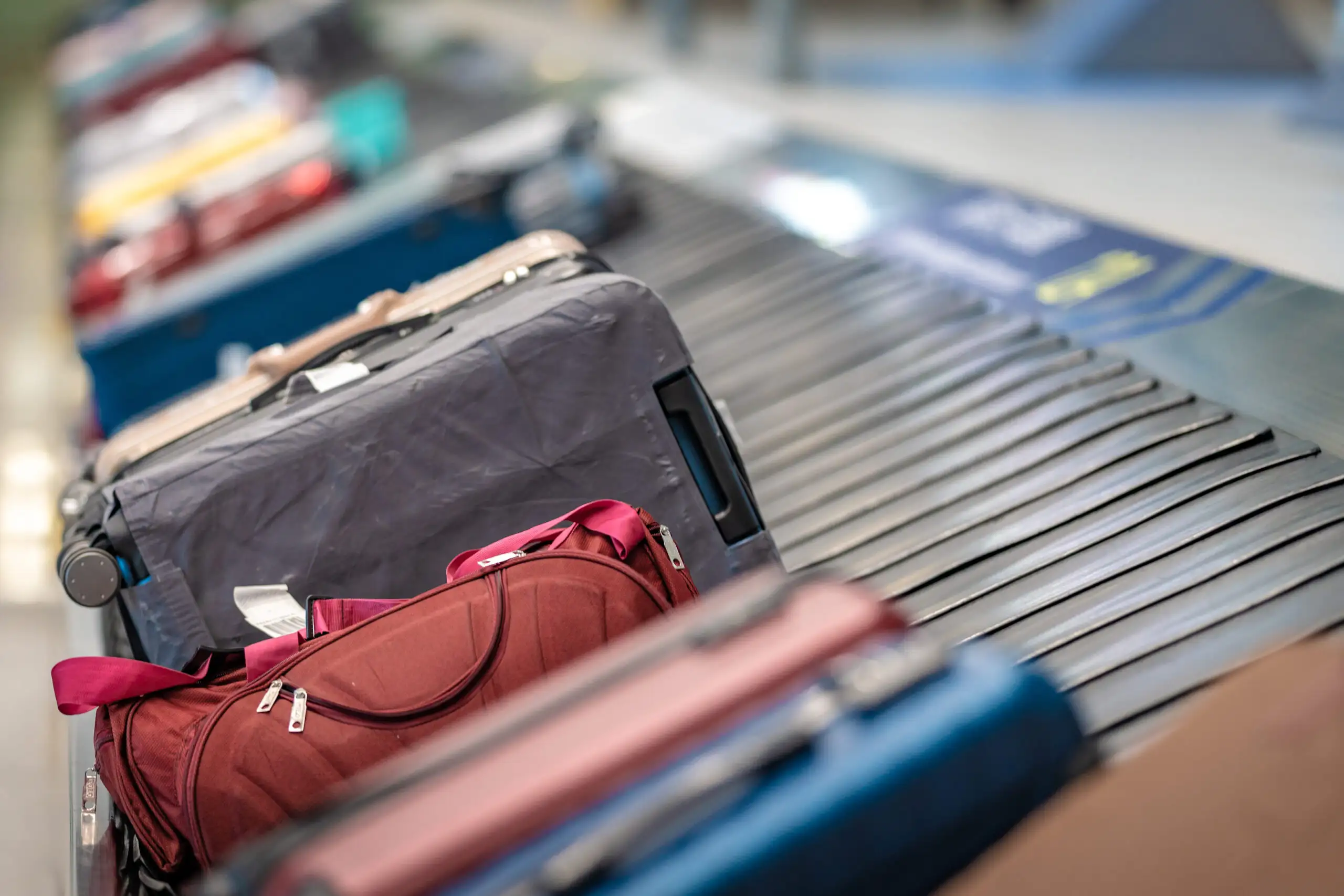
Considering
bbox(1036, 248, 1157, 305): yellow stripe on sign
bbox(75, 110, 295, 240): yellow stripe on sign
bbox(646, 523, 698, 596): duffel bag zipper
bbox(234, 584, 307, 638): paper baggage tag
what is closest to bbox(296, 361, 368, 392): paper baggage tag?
bbox(234, 584, 307, 638): paper baggage tag

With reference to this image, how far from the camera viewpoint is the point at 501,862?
1.04 meters

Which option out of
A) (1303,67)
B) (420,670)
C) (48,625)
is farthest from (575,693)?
(1303,67)

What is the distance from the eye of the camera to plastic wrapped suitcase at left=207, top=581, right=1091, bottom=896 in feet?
3.35

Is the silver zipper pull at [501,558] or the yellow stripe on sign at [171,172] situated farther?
the yellow stripe on sign at [171,172]

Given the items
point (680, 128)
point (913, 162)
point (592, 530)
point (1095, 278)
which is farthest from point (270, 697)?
point (680, 128)

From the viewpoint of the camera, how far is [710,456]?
1.97 meters

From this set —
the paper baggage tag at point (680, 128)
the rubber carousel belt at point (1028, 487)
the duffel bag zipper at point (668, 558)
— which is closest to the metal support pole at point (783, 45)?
the paper baggage tag at point (680, 128)

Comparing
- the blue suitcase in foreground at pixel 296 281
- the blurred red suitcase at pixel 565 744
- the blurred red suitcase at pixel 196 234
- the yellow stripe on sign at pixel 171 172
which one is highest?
the yellow stripe on sign at pixel 171 172

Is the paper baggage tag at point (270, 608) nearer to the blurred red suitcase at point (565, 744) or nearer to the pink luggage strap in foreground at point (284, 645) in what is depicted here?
the pink luggage strap in foreground at point (284, 645)

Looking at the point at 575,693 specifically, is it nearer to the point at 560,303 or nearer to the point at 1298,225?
the point at 560,303

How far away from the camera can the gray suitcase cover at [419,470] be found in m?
1.85

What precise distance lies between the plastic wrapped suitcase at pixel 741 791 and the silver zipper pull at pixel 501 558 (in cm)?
48

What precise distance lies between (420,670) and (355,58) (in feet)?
22.3

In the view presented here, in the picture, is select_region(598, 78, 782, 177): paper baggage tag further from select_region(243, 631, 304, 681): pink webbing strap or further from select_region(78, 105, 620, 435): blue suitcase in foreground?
select_region(243, 631, 304, 681): pink webbing strap
